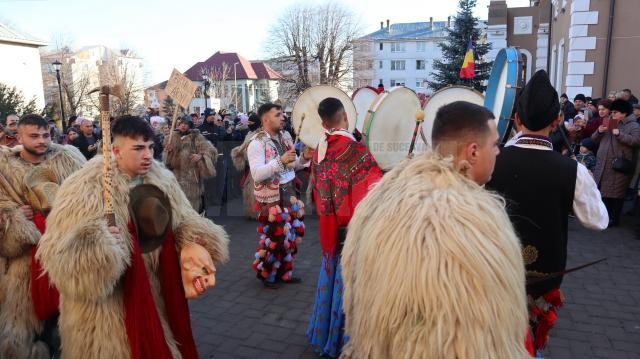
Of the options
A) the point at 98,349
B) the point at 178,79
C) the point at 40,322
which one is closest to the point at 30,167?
the point at 40,322

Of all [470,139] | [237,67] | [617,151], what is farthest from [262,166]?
[237,67]

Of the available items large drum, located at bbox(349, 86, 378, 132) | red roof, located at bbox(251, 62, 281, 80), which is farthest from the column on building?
red roof, located at bbox(251, 62, 281, 80)

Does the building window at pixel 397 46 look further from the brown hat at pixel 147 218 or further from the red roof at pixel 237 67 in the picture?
the brown hat at pixel 147 218

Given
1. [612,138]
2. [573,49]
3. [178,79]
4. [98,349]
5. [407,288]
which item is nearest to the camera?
[407,288]

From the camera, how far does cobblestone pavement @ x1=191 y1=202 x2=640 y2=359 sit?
13.6 feet

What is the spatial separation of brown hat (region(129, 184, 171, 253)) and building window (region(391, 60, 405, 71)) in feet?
259

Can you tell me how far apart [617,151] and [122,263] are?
332 inches

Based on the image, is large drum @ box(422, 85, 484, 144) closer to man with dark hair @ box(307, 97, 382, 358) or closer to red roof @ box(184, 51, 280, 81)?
man with dark hair @ box(307, 97, 382, 358)

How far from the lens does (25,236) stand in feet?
11.0

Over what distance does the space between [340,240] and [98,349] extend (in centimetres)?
195

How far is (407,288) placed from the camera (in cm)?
150

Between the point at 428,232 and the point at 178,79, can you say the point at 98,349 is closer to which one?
the point at 428,232

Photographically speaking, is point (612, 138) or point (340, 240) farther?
point (612, 138)

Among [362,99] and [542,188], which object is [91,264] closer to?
[542,188]
